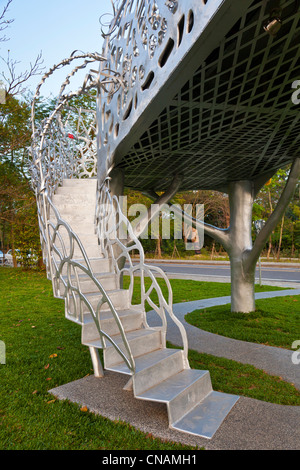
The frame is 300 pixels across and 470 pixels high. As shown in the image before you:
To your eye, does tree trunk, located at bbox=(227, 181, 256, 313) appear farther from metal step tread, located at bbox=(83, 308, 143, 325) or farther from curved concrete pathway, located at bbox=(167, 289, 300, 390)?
metal step tread, located at bbox=(83, 308, 143, 325)

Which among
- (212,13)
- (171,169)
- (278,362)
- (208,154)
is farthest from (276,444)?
(171,169)

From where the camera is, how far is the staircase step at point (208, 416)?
294 cm

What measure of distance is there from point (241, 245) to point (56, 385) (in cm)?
497

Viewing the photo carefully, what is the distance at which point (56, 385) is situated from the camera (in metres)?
4.00

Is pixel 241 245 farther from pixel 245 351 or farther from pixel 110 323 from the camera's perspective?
pixel 110 323

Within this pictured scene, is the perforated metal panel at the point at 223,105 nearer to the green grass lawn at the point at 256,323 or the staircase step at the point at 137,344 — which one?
the staircase step at the point at 137,344

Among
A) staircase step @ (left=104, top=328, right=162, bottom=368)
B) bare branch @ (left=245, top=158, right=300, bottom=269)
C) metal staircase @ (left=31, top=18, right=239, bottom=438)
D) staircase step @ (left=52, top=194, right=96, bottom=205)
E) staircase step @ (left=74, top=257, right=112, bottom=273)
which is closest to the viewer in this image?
metal staircase @ (left=31, top=18, right=239, bottom=438)

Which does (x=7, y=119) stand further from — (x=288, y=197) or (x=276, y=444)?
(x=276, y=444)

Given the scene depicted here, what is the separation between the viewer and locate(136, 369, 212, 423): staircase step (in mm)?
3047

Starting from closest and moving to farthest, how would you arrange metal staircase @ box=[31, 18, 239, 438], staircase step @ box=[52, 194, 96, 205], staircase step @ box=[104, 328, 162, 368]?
1. metal staircase @ box=[31, 18, 239, 438]
2. staircase step @ box=[104, 328, 162, 368]
3. staircase step @ box=[52, 194, 96, 205]

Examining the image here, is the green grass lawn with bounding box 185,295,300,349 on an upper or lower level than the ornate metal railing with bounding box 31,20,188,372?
lower

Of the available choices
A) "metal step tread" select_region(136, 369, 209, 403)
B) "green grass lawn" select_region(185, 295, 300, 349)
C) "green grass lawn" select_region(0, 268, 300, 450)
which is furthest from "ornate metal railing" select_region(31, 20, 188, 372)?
"green grass lawn" select_region(185, 295, 300, 349)

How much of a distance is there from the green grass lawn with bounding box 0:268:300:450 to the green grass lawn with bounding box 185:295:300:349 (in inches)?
58.6

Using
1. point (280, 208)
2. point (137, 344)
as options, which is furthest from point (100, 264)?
point (280, 208)
